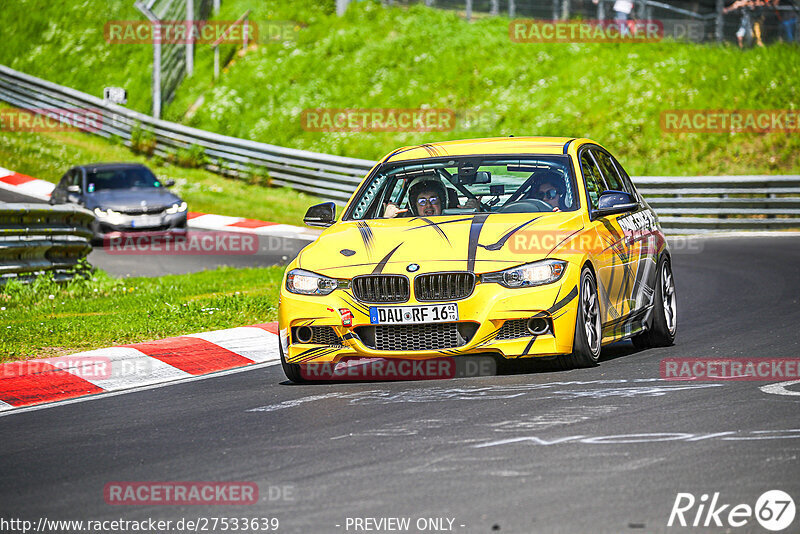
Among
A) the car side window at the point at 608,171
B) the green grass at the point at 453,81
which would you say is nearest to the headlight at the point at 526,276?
the car side window at the point at 608,171

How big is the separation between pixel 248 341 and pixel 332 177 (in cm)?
1790

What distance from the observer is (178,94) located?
36.9 metres

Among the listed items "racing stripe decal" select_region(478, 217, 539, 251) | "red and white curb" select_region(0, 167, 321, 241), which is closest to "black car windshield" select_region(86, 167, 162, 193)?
"red and white curb" select_region(0, 167, 321, 241)

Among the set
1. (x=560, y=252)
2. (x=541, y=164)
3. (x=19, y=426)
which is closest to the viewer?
(x=19, y=426)

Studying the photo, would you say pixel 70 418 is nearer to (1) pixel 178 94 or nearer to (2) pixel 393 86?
(2) pixel 393 86

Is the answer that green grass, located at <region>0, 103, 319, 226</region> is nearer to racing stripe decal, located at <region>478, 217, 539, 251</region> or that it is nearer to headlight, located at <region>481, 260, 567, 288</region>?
racing stripe decal, located at <region>478, 217, 539, 251</region>

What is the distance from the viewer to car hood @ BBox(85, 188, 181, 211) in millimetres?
22547

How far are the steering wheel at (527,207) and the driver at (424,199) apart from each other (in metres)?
0.51

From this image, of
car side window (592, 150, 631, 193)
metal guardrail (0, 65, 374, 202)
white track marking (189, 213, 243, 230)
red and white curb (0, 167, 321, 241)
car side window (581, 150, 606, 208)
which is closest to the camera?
car side window (581, 150, 606, 208)

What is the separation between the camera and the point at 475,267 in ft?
27.1

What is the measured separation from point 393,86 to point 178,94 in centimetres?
661

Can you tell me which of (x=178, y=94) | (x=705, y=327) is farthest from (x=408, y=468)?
(x=178, y=94)

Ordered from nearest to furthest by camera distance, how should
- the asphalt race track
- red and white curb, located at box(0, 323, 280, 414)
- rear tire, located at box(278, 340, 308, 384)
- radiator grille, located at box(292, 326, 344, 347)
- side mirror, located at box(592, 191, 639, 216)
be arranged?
the asphalt race track < radiator grille, located at box(292, 326, 344, 347) < rear tire, located at box(278, 340, 308, 384) < red and white curb, located at box(0, 323, 280, 414) < side mirror, located at box(592, 191, 639, 216)

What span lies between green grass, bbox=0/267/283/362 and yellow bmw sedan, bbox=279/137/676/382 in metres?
2.41
